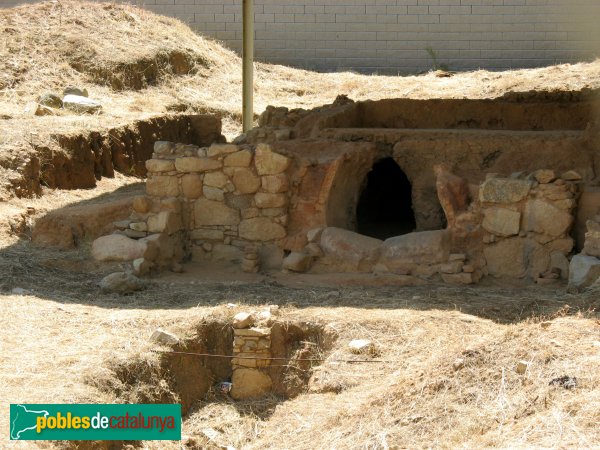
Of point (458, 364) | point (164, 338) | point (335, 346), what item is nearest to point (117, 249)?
point (164, 338)

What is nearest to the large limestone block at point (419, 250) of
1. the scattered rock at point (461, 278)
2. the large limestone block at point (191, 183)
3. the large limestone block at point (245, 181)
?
the scattered rock at point (461, 278)

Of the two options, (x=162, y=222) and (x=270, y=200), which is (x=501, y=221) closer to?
(x=270, y=200)

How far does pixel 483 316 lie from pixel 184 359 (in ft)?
7.81

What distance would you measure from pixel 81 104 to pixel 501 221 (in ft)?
24.4

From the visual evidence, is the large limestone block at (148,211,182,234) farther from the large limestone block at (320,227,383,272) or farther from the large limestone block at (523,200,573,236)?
the large limestone block at (523,200,573,236)

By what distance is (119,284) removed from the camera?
27.2 ft

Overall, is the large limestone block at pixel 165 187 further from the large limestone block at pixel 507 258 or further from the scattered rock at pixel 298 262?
the large limestone block at pixel 507 258

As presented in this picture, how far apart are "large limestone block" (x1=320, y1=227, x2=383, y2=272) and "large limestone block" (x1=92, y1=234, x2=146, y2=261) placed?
188 cm

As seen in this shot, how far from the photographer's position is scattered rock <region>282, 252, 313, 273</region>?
9.24 m

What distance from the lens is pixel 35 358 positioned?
242 inches

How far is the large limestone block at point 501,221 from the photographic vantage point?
28.2 ft

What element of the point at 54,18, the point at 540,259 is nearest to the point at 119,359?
the point at 540,259

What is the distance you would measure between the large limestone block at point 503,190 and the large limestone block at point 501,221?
0.11 metres

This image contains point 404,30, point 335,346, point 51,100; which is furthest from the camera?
point 404,30
